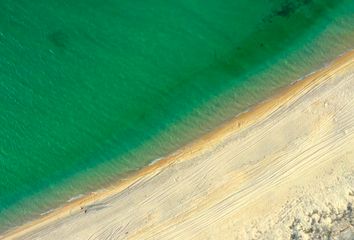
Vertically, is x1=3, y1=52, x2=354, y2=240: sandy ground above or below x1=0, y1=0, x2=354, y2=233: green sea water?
below

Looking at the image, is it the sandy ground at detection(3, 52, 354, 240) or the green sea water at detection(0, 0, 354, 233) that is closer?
the sandy ground at detection(3, 52, 354, 240)

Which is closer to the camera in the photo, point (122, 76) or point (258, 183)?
point (258, 183)

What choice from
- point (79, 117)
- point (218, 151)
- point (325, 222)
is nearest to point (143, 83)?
point (79, 117)

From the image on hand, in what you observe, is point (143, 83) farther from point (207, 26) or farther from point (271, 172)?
point (271, 172)

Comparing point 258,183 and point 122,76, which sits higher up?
point 122,76
